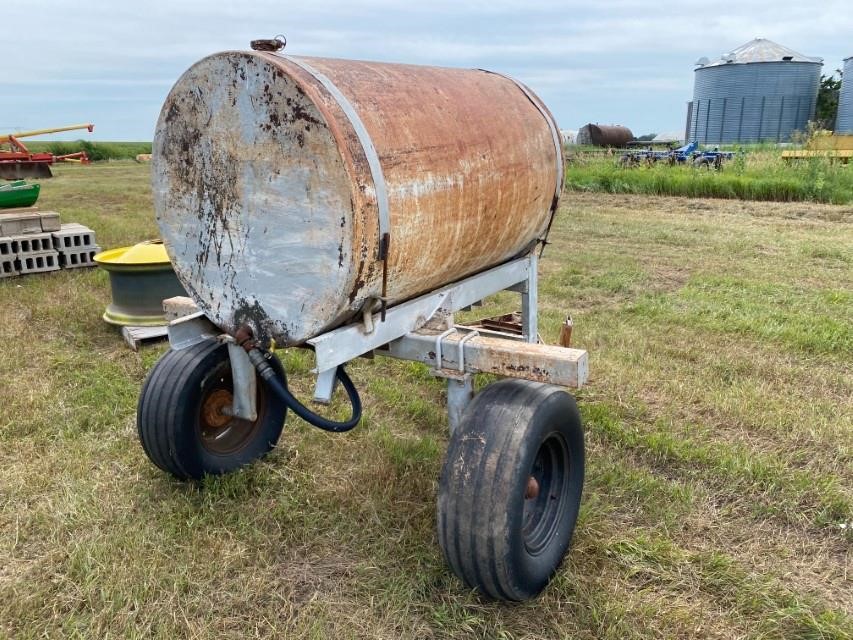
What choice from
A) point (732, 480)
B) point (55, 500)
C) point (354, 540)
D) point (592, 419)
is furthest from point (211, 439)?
point (732, 480)

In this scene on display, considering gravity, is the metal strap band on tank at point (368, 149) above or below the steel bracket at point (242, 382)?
above

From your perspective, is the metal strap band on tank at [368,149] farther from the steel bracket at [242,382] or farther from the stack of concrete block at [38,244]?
the stack of concrete block at [38,244]

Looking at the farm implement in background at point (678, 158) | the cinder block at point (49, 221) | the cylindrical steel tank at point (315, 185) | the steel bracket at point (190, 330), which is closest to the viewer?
the cylindrical steel tank at point (315, 185)

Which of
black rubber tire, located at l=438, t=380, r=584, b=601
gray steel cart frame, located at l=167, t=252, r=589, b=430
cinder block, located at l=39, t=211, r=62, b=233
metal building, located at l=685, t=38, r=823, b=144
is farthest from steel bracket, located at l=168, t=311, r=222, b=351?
metal building, located at l=685, t=38, r=823, b=144

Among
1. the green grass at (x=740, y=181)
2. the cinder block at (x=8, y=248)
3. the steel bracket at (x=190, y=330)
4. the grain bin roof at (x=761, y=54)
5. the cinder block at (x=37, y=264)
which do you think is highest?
the grain bin roof at (x=761, y=54)

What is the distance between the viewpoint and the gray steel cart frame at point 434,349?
229cm

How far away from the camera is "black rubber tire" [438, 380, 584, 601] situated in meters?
2.13

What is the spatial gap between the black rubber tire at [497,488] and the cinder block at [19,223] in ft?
20.9

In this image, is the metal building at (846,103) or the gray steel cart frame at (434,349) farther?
the metal building at (846,103)

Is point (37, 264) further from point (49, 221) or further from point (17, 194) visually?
point (17, 194)

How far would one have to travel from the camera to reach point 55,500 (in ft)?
9.62

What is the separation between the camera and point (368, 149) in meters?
2.03

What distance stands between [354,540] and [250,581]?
0.44 meters

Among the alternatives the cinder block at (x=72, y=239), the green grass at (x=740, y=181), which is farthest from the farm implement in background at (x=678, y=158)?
the cinder block at (x=72, y=239)
